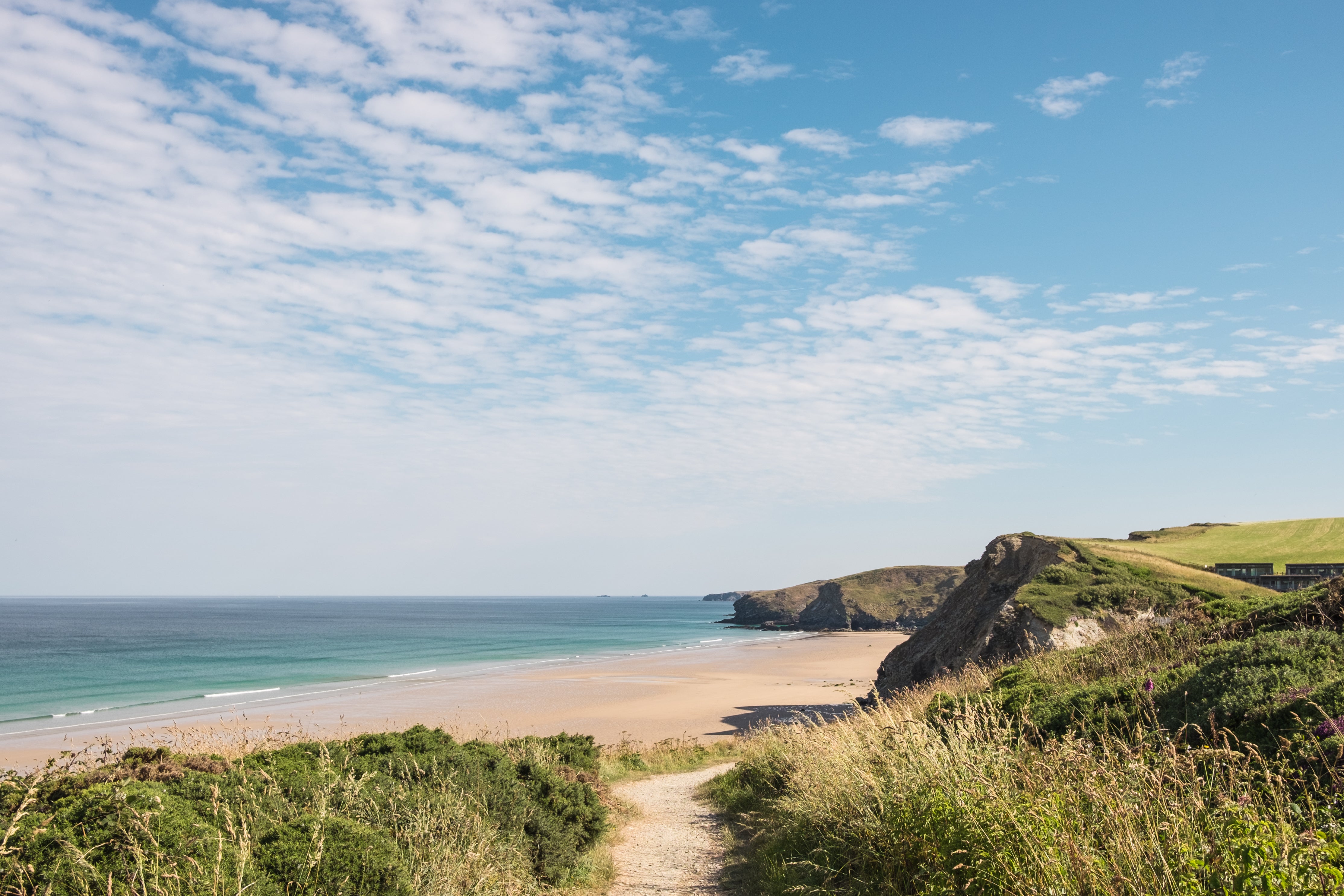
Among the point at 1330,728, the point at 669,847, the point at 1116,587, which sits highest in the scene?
the point at 1330,728

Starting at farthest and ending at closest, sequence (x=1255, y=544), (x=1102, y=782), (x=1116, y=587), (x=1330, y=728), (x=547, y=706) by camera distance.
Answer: (x=547, y=706)
(x=1255, y=544)
(x=1116, y=587)
(x=1330, y=728)
(x=1102, y=782)

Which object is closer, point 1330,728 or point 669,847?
point 1330,728

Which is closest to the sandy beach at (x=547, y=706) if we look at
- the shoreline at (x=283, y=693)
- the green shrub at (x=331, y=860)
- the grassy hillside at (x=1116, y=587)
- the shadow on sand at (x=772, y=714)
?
the shadow on sand at (x=772, y=714)

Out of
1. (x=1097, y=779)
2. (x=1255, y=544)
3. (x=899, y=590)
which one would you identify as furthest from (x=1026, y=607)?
(x=899, y=590)

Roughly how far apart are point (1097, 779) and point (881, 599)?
121392 millimetres

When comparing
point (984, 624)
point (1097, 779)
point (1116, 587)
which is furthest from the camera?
point (984, 624)

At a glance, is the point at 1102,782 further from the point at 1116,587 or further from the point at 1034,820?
the point at 1116,587

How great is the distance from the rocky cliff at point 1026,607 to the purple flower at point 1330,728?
11285 millimetres

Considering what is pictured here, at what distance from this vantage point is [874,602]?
119m

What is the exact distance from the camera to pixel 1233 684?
24.3 feet

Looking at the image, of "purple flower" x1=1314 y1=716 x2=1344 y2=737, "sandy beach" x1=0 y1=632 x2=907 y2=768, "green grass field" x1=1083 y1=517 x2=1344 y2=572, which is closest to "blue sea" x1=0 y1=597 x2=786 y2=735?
"sandy beach" x1=0 y1=632 x2=907 y2=768

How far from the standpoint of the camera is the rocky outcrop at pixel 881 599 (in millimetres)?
115625

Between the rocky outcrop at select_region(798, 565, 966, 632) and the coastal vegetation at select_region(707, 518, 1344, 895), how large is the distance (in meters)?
103

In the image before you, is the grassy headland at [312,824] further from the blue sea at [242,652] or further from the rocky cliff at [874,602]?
the rocky cliff at [874,602]
